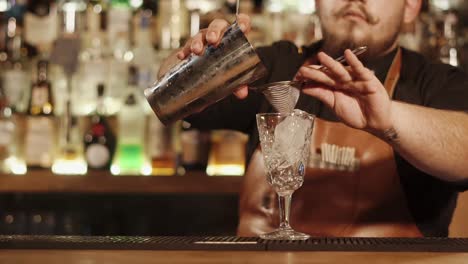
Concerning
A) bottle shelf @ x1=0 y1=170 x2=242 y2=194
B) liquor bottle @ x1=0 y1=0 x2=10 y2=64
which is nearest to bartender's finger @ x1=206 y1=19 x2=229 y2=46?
bottle shelf @ x1=0 y1=170 x2=242 y2=194

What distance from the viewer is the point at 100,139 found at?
8.86 ft

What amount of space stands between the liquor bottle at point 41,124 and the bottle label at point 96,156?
0.48 feet

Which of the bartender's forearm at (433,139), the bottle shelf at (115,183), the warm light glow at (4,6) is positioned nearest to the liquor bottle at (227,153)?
the bottle shelf at (115,183)

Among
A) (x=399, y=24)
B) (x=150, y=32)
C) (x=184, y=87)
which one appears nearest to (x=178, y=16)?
(x=150, y=32)

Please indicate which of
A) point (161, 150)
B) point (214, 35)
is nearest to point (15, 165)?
point (161, 150)

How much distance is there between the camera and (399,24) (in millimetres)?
1756

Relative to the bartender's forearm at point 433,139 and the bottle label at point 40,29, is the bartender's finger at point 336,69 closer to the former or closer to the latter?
the bartender's forearm at point 433,139

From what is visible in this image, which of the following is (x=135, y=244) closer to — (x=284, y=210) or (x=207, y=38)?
(x=284, y=210)

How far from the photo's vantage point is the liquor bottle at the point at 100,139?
8.61 ft

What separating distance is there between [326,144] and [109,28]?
4.44ft

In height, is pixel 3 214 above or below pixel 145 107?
below

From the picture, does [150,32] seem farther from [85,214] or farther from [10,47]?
[85,214]

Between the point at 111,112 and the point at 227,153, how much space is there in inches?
18.7

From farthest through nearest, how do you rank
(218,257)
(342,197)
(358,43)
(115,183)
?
1. (115,183)
2. (358,43)
3. (342,197)
4. (218,257)
